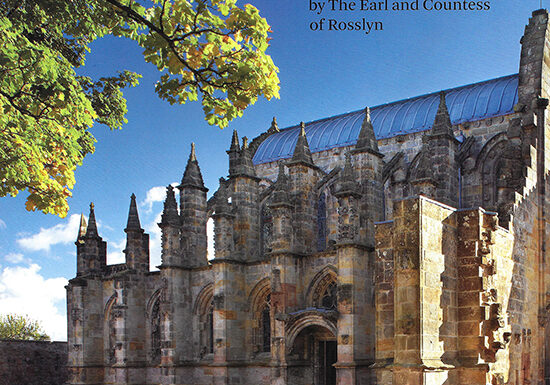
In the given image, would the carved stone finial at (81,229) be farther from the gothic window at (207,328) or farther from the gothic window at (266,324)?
the gothic window at (266,324)

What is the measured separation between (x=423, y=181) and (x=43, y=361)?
77.7 ft

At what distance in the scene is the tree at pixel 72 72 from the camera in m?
6.25

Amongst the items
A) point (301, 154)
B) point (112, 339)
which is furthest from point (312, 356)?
point (112, 339)

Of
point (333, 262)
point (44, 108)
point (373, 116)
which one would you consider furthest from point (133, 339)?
point (44, 108)

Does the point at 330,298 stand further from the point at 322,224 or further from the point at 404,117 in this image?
the point at 404,117

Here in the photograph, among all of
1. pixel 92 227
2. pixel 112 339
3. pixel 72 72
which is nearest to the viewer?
pixel 72 72

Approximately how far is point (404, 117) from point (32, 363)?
862 inches

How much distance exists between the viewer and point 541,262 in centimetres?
1658

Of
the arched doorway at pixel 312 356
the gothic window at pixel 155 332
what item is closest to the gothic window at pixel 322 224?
the arched doorway at pixel 312 356

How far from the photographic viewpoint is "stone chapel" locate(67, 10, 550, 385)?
11.5m

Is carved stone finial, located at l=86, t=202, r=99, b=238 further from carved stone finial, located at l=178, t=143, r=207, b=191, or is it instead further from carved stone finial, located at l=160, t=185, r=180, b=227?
carved stone finial, located at l=178, t=143, r=207, b=191

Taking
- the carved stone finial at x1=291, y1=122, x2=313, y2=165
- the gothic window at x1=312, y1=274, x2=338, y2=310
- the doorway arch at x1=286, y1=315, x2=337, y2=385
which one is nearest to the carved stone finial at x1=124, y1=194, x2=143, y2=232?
the carved stone finial at x1=291, y1=122, x2=313, y2=165

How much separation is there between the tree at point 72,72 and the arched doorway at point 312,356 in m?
14.1

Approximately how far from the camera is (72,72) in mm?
7523
